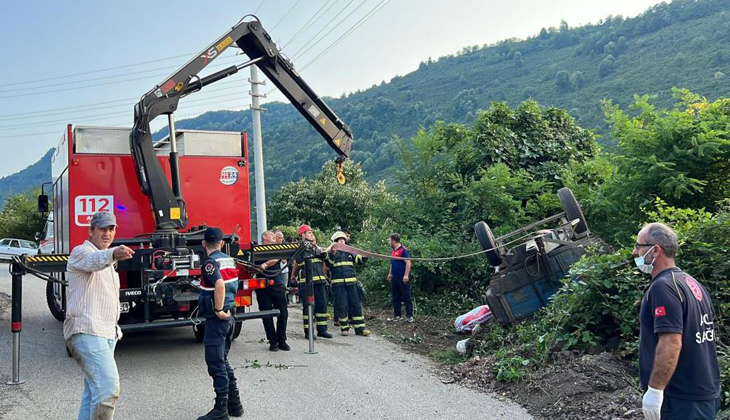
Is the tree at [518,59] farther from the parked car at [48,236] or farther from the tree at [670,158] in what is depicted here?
the parked car at [48,236]

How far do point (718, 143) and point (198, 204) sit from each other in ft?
25.6

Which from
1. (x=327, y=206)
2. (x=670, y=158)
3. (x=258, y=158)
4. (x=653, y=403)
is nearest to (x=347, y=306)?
(x=670, y=158)

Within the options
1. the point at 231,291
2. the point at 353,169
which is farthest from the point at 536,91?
the point at 231,291

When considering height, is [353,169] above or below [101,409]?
above

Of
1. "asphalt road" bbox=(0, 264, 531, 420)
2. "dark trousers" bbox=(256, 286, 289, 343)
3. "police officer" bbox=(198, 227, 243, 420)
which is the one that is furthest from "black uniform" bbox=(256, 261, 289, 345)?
"police officer" bbox=(198, 227, 243, 420)

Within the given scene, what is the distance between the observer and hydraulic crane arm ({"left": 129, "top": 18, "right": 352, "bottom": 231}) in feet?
27.9

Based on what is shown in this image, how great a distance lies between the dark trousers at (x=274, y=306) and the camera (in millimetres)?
9008

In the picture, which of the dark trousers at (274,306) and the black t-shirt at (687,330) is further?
the dark trousers at (274,306)

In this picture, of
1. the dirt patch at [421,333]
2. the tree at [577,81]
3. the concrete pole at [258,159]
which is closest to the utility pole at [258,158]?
the concrete pole at [258,159]

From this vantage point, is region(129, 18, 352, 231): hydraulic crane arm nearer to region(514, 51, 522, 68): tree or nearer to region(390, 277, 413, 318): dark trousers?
region(390, 277, 413, 318): dark trousers

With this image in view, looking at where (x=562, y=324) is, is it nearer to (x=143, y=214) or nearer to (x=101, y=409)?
(x=101, y=409)

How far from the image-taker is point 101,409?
4.53 m

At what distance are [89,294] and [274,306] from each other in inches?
190

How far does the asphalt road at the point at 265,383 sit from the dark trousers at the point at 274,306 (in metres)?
0.28
